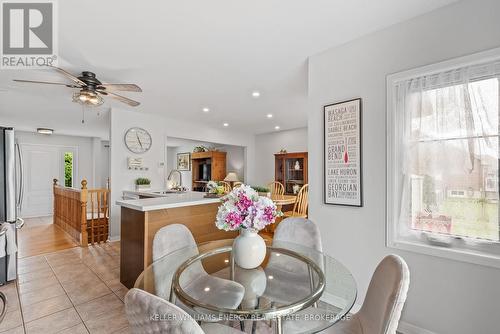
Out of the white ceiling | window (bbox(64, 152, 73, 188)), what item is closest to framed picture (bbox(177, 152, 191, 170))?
window (bbox(64, 152, 73, 188))

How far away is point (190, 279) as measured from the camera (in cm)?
141

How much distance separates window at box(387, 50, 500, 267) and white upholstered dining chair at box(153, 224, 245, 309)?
1.38m

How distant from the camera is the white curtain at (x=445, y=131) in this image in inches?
60.6

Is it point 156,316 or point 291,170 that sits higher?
point 291,170

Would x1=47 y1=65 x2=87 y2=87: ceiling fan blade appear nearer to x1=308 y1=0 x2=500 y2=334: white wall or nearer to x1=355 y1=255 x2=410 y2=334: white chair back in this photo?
x1=308 y1=0 x2=500 y2=334: white wall

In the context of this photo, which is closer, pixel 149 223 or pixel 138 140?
pixel 149 223

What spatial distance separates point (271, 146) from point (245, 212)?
575 cm

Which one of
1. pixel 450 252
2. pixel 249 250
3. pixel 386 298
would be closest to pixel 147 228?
pixel 249 250

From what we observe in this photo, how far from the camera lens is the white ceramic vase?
141cm

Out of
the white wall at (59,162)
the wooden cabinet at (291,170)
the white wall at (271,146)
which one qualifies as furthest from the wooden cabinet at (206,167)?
the white wall at (59,162)

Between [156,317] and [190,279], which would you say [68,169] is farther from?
[156,317]

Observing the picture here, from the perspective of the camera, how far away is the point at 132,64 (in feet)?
8.46

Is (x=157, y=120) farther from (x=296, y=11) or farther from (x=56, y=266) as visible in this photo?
(x=296, y=11)

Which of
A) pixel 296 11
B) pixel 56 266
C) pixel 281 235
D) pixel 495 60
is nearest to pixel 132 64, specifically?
pixel 296 11
